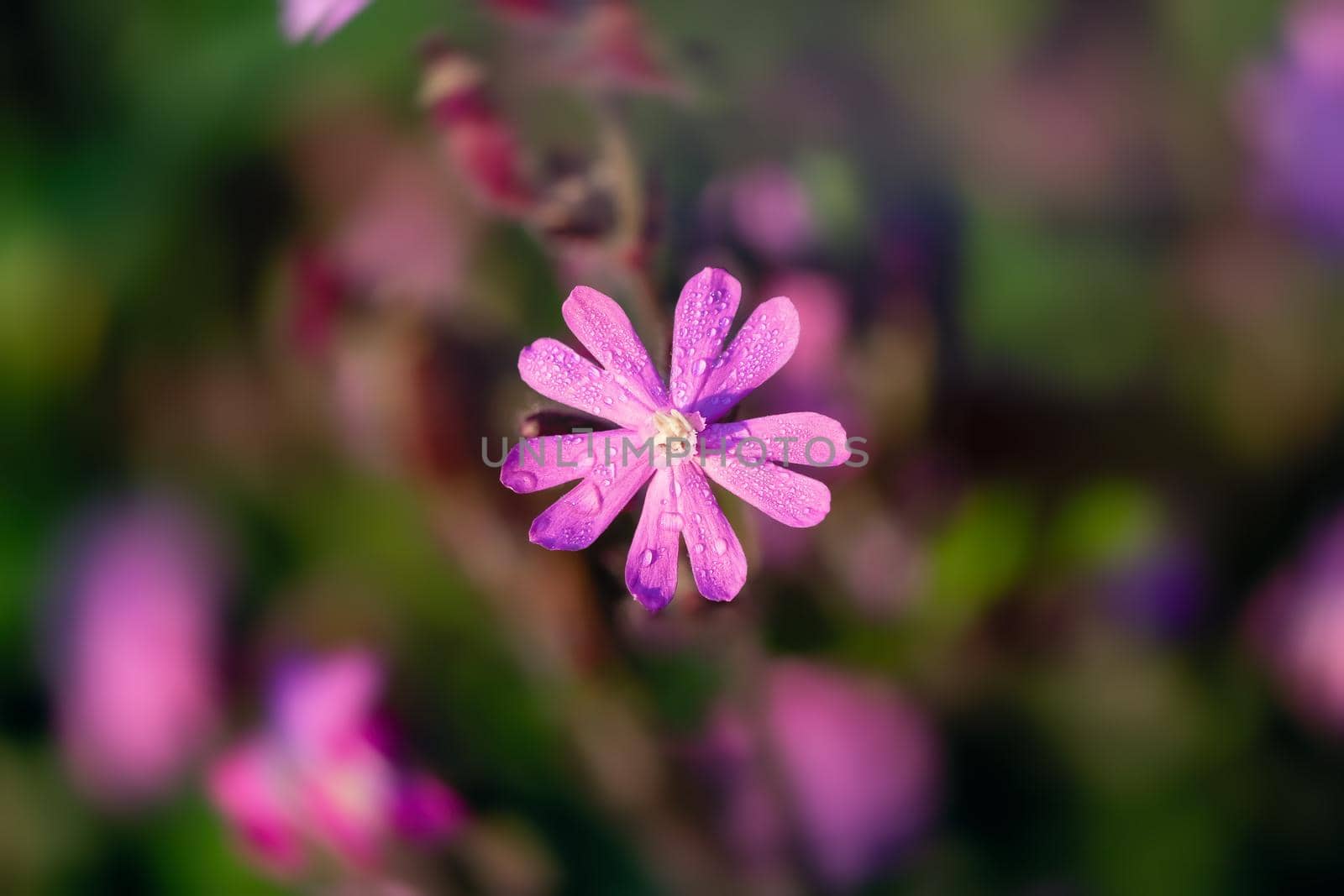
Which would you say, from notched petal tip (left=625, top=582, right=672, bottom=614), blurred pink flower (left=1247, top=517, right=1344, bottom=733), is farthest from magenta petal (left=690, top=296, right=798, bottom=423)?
blurred pink flower (left=1247, top=517, right=1344, bottom=733)

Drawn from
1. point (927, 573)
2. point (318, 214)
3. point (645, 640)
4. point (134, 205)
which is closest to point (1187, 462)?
point (927, 573)

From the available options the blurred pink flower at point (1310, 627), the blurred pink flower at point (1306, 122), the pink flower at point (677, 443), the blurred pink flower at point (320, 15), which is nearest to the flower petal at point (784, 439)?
the pink flower at point (677, 443)

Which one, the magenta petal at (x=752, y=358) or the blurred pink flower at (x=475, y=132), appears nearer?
the magenta petal at (x=752, y=358)

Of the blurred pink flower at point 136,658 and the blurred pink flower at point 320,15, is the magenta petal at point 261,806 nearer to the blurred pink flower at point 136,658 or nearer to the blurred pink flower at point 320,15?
the blurred pink flower at point 136,658

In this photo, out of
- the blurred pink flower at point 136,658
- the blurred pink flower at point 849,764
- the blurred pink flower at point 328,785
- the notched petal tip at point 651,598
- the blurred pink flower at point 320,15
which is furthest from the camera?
the blurred pink flower at point 136,658

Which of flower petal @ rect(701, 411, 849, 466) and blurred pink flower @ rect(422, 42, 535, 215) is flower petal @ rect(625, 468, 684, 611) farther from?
blurred pink flower @ rect(422, 42, 535, 215)

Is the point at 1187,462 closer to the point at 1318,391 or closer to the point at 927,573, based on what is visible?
the point at 1318,391

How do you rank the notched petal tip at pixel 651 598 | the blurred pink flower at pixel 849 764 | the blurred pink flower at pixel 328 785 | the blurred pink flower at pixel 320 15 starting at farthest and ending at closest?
the blurred pink flower at pixel 849 764, the blurred pink flower at pixel 328 785, the blurred pink flower at pixel 320 15, the notched petal tip at pixel 651 598

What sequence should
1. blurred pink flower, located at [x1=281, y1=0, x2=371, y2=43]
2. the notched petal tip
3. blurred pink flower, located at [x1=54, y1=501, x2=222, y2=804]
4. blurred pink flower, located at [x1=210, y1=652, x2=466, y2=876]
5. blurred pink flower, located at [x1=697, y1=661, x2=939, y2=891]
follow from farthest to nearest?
blurred pink flower, located at [x1=54, y1=501, x2=222, y2=804] < blurred pink flower, located at [x1=697, y1=661, x2=939, y2=891] < blurred pink flower, located at [x1=210, y1=652, x2=466, y2=876] < blurred pink flower, located at [x1=281, y1=0, x2=371, y2=43] < the notched petal tip
